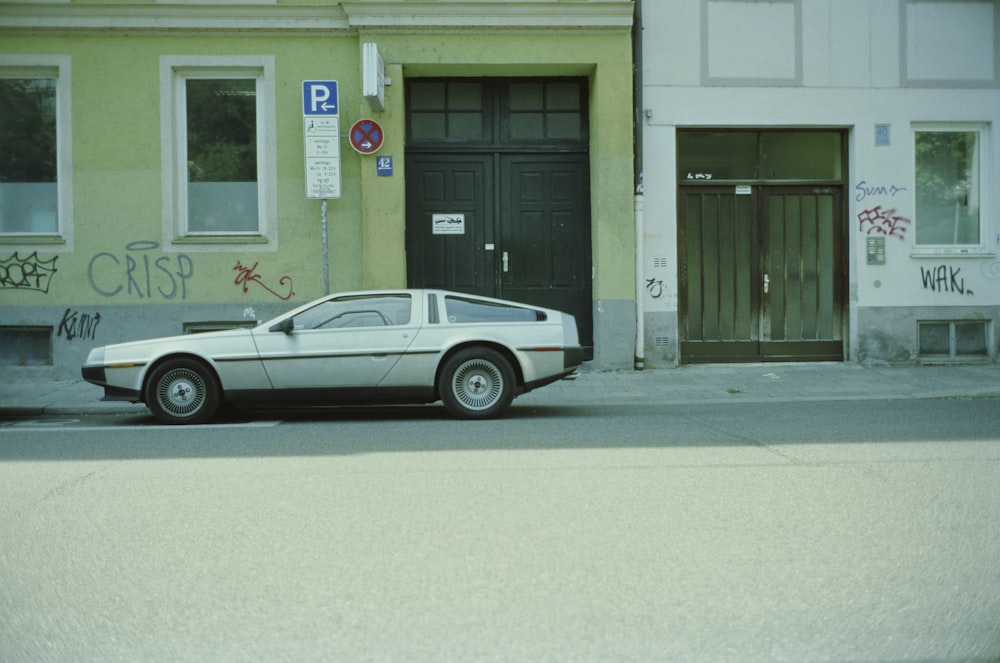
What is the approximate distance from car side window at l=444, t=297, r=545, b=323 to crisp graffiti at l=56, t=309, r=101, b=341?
6472 millimetres

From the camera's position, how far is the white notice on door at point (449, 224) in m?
15.0

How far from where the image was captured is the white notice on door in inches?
590

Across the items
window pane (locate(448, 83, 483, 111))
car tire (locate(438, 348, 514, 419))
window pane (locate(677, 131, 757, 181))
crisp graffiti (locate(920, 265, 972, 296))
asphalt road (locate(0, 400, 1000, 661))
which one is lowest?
asphalt road (locate(0, 400, 1000, 661))

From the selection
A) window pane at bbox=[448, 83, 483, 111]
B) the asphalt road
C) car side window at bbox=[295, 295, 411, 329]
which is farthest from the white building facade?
the asphalt road

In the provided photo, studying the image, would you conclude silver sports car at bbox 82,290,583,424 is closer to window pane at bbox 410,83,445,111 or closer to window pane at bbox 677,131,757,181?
window pane at bbox 410,83,445,111

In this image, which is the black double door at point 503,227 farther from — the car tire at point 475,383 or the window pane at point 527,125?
the car tire at point 475,383

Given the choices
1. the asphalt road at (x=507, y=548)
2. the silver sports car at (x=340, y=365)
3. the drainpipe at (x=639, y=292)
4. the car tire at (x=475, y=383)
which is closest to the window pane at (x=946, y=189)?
the drainpipe at (x=639, y=292)

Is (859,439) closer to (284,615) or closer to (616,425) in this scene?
(616,425)

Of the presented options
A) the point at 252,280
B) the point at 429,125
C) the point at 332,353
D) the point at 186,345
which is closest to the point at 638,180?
the point at 429,125

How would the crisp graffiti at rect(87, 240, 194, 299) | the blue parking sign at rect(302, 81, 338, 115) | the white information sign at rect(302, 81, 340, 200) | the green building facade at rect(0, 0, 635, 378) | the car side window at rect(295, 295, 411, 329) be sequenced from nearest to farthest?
the car side window at rect(295, 295, 411, 329)
the white information sign at rect(302, 81, 340, 200)
the blue parking sign at rect(302, 81, 338, 115)
the green building facade at rect(0, 0, 635, 378)
the crisp graffiti at rect(87, 240, 194, 299)

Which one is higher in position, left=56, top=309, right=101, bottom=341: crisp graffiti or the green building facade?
the green building facade

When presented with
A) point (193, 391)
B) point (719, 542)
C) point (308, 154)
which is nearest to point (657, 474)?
point (719, 542)

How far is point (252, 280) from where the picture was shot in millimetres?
14539

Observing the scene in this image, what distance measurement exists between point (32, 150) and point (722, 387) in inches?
400
